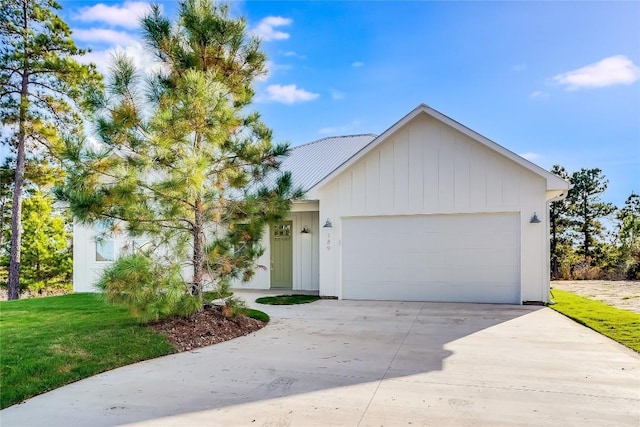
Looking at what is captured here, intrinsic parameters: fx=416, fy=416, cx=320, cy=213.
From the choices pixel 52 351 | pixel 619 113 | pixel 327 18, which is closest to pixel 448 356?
pixel 52 351

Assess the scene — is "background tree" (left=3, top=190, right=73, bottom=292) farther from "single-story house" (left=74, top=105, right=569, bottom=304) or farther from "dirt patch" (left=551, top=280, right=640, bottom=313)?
"dirt patch" (left=551, top=280, right=640, bottom=313)

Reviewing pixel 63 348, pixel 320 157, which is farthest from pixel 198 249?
pixel 320 157

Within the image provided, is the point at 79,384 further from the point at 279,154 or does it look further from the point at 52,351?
the point at 279,154

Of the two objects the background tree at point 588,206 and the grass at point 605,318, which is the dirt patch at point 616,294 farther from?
the background tree at point 588,206

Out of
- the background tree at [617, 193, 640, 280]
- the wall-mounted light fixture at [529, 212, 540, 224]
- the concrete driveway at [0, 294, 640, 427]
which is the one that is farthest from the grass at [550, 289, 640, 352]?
the background tree at [617, 193, 640, 280]

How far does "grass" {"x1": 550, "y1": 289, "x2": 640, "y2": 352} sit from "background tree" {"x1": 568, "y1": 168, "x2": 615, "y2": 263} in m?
12.4

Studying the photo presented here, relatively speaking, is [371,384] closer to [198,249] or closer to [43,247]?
[198,249]

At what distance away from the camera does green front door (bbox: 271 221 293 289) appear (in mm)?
13023

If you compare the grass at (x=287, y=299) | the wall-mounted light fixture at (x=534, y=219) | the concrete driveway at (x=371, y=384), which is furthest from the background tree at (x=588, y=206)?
the concrete driveway at (x=371, y=384)

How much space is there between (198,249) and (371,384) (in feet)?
13.3

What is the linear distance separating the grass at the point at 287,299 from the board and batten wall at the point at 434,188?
19.4 inches

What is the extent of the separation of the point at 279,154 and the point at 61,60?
45.3ft

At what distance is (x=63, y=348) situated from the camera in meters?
5.25

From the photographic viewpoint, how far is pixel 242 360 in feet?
17.0
